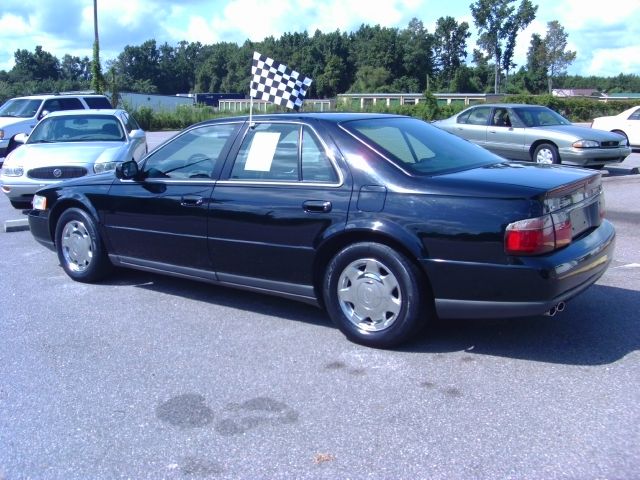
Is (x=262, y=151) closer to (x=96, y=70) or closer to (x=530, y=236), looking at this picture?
(x=530, y=236)

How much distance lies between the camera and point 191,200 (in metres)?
5.12

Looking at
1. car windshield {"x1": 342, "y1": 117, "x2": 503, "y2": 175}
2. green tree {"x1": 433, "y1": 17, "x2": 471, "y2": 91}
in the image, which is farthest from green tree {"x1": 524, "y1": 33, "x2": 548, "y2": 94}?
car windshield {"x1": 342, "y1": 117, "x2": 503, "y2": 175}

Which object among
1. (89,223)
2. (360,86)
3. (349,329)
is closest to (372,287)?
(349,329)

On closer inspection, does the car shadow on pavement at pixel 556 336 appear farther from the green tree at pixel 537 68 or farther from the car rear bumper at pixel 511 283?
the green tree at pixel 537 68

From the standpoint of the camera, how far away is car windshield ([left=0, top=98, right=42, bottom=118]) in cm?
1698

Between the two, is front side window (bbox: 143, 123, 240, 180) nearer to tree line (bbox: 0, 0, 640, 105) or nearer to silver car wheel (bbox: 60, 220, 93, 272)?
silver car wheel (bbox: 60, 220, 93, 272)

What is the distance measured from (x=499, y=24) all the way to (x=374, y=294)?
91.2 metres

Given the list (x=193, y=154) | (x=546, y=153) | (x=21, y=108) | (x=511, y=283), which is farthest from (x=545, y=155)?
(x=21, y=108)

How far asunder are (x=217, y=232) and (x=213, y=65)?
4953 inches

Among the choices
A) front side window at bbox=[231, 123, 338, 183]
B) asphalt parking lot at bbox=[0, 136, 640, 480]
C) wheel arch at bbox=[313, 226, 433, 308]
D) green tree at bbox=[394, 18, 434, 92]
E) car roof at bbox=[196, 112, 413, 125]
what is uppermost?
green tree at bbox=[394, 18, 434, 92]

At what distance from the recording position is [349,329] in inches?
176

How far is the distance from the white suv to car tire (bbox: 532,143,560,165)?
10163 mm

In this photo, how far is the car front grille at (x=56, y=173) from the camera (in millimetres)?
9219

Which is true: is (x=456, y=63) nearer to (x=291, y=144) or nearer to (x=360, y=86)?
(x=360, y=86)
